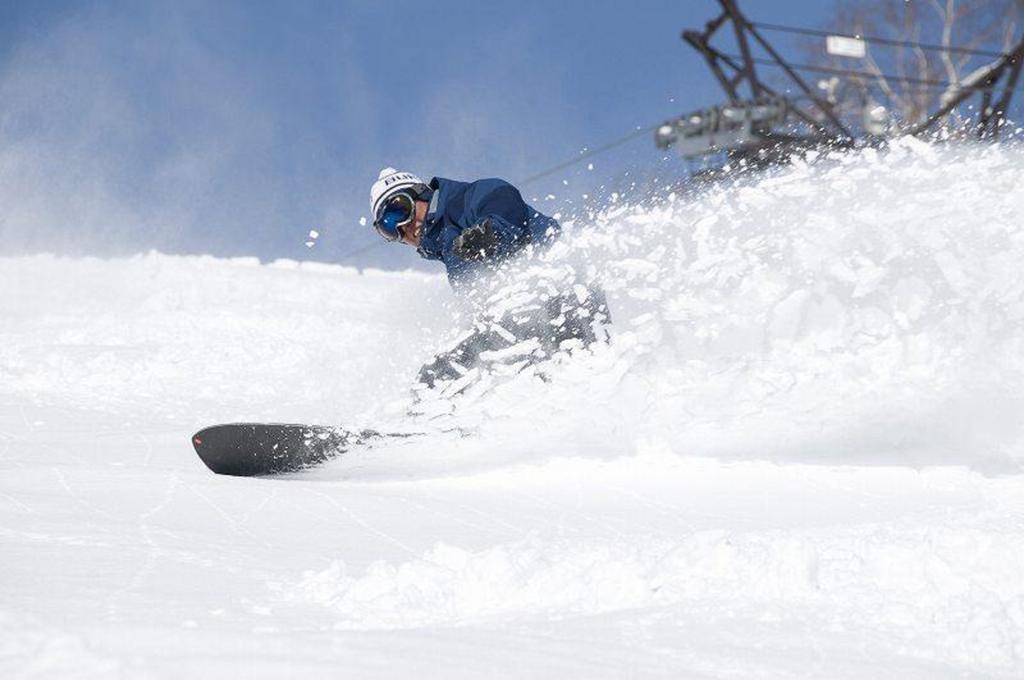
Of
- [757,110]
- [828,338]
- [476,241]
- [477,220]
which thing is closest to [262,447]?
[476,241]

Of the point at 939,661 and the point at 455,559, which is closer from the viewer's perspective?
the point at 939,661

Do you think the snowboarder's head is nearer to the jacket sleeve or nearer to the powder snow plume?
the jacket sleeve

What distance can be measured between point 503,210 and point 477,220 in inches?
5.5

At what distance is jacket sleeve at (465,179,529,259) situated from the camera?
16.0 ft

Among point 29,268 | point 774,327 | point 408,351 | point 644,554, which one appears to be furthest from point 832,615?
point 29,268

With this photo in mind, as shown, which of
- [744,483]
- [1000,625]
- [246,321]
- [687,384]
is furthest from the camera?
[246,321]

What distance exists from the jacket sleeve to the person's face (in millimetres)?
340

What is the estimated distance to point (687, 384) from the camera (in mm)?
3926

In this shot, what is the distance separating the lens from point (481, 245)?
4.71m

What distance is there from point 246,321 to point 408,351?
7.27 feet

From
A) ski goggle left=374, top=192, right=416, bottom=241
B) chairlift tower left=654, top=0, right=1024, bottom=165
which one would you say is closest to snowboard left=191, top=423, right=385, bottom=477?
ski goggle left=374, top=192, right=416, bottom=241

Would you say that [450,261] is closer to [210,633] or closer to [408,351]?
[408,351]

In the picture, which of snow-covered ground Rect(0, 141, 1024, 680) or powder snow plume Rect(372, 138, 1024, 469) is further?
powder snow plume Rect(372, 138, 1024, 469)

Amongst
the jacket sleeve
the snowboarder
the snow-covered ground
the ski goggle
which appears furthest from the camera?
the ski goggle
